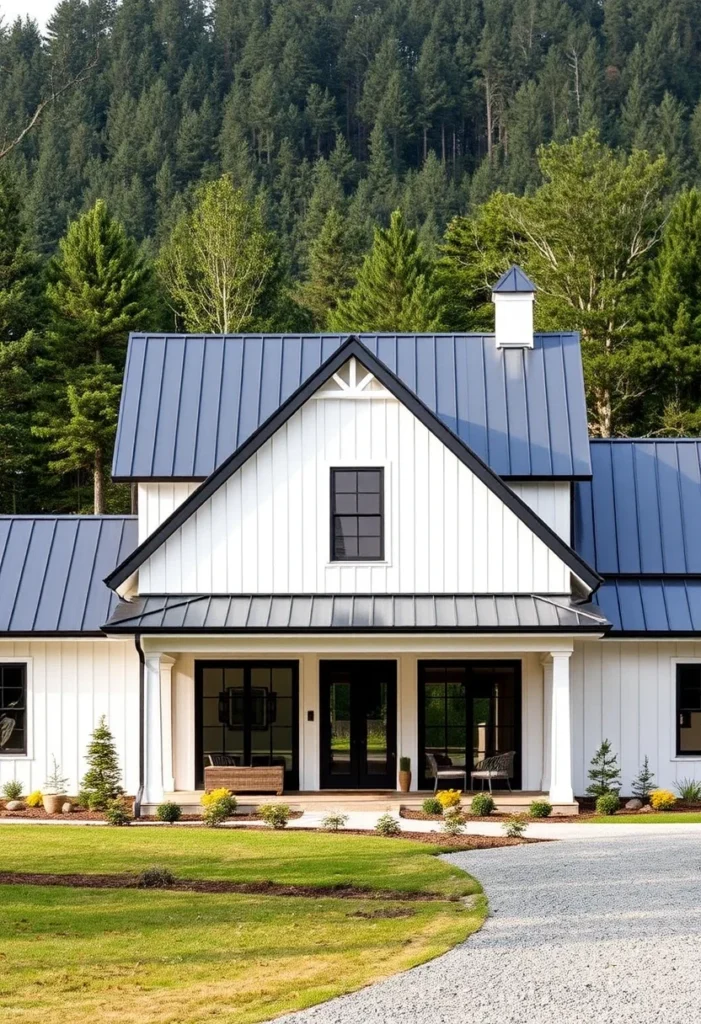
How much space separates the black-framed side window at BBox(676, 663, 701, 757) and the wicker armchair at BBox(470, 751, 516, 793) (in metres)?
2.82

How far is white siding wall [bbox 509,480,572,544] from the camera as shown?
997 inches

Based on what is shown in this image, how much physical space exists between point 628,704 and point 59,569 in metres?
9.91

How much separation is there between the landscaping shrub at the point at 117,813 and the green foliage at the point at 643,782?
8.12 meters

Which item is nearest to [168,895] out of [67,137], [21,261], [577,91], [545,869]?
[545,869]

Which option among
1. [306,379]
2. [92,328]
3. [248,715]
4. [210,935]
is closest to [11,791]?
[248,715]

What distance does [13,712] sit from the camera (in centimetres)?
2483

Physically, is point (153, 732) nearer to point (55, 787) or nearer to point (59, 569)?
point (55, 787)

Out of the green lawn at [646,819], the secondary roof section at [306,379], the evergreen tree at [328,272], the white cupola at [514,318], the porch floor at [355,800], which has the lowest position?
the green lawn at [646,819]

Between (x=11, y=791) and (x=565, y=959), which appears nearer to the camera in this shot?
(x=565, y=959)

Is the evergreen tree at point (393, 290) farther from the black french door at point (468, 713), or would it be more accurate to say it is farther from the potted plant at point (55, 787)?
the potted plant at point (55, 787)

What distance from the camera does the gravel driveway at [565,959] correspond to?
9875mm

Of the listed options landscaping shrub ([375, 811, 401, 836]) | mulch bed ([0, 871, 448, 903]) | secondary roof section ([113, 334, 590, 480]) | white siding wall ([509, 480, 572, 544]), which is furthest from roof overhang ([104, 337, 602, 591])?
mulch bed ([0, 871, 448, 903])

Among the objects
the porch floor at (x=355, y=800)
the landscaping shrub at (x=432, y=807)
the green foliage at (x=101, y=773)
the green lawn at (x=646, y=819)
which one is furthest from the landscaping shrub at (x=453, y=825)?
the green foliage at (x=101, y=773)

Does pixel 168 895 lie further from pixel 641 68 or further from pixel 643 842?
pixel 641 68
